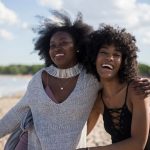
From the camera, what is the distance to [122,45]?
12.9 feet

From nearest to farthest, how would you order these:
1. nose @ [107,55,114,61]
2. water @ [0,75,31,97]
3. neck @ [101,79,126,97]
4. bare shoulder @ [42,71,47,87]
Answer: nose @ [107,55,114,61], neck @ [101,79,126,97], bare shoulder @ [42,71,47,87], water @ [0,75,31,97]

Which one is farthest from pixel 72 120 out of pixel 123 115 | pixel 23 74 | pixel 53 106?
pixel 23 74

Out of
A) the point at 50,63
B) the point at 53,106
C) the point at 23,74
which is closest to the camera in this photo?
the point at 53,106

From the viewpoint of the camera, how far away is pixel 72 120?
4293 millimetres

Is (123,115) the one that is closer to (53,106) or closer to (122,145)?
(122,145)

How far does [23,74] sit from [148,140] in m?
76.4

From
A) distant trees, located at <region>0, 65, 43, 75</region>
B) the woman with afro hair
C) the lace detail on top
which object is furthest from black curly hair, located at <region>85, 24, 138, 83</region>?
distant trees, located at <region>0, 65, 43, 75</region>

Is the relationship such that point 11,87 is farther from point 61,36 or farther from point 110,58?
point 110,58

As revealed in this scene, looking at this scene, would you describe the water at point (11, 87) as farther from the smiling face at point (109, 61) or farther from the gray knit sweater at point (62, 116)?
the smiling face at point (109, 61)

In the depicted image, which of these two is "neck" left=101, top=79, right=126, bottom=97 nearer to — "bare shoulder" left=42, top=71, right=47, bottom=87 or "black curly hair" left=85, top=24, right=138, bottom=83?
"black curly hair" left=85, top=24, right=138, bottom=83

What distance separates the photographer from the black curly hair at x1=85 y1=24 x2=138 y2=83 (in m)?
3.92

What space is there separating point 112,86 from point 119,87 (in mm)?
65

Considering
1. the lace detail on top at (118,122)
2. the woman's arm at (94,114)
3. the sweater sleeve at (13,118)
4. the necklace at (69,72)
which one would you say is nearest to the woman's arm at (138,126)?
the lace detail on top at (118,122)

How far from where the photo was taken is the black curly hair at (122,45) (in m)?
3.92
